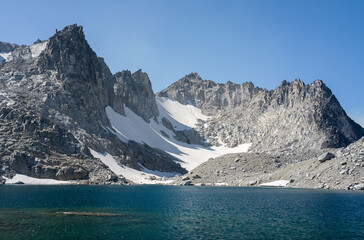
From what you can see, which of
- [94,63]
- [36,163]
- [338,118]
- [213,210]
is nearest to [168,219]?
[213,210]

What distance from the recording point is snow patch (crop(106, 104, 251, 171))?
154 metres

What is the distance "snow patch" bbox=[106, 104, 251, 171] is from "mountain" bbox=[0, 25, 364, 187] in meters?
0.72

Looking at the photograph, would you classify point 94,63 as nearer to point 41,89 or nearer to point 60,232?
point 41,89

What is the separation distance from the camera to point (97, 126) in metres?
129

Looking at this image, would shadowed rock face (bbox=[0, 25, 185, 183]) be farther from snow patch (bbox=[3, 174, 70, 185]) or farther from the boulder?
the boulder

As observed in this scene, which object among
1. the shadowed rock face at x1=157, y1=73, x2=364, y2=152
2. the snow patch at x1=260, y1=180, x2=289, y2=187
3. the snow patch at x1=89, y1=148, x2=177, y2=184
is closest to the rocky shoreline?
the snow patch at x1=260, y1=180, x2=289, y2=187

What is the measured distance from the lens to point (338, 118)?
174 meters

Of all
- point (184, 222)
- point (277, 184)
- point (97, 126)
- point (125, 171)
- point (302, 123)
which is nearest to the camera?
point (184, 222)

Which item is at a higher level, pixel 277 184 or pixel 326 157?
pixel 326 157

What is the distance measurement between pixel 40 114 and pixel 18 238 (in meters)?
93.9

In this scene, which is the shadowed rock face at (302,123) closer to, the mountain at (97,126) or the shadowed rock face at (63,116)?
the mountain at (97,126)

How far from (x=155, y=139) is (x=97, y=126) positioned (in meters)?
50.7

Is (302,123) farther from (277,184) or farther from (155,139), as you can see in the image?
(277,184)

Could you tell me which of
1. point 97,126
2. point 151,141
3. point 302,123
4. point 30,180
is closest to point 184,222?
point 30,180
